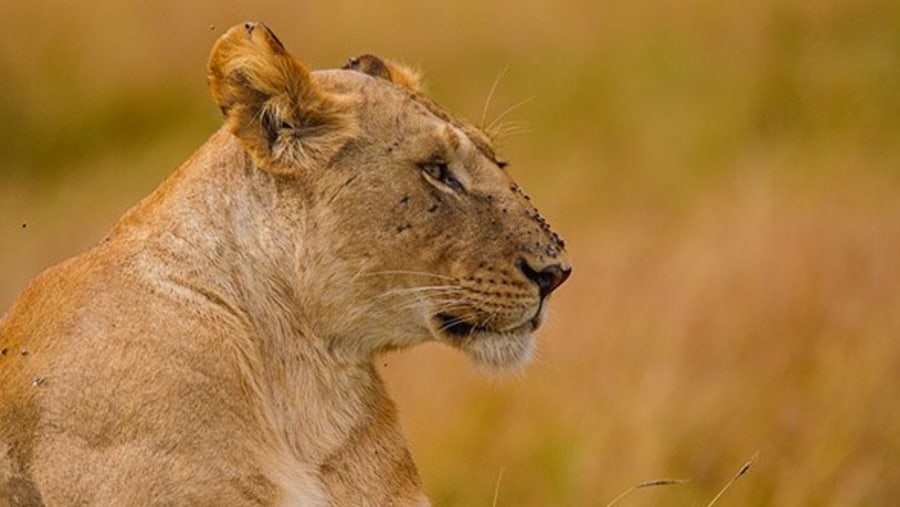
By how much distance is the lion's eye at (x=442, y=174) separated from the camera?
5.08 metres

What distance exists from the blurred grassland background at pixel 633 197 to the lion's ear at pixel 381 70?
0.67 metres

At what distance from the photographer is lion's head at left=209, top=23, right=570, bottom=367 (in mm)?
4980

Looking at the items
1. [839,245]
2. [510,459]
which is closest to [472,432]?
[510,459]

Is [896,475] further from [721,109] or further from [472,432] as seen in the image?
[721,109]

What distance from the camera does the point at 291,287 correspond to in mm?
4953

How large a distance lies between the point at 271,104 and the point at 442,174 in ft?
1.25

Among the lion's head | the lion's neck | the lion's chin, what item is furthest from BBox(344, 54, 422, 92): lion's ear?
the lion's chin

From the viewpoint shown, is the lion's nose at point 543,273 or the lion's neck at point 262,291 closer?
the lion's neck at point 262,291

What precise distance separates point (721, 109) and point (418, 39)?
1.92 m

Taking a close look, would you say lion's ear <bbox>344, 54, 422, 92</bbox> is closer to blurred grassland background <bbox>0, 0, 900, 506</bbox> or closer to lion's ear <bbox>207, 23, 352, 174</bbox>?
lion's ear <bbox>207, 23, 352, 174</bbox>

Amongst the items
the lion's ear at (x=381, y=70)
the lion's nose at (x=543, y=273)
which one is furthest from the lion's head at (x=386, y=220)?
the lion's ear at (x=381, y=70)

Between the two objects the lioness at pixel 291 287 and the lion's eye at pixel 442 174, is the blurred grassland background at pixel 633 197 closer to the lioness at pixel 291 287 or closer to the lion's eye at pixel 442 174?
the lioness at pixel 291 287

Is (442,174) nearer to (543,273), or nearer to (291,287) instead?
(543,273)

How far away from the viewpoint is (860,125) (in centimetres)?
1459
